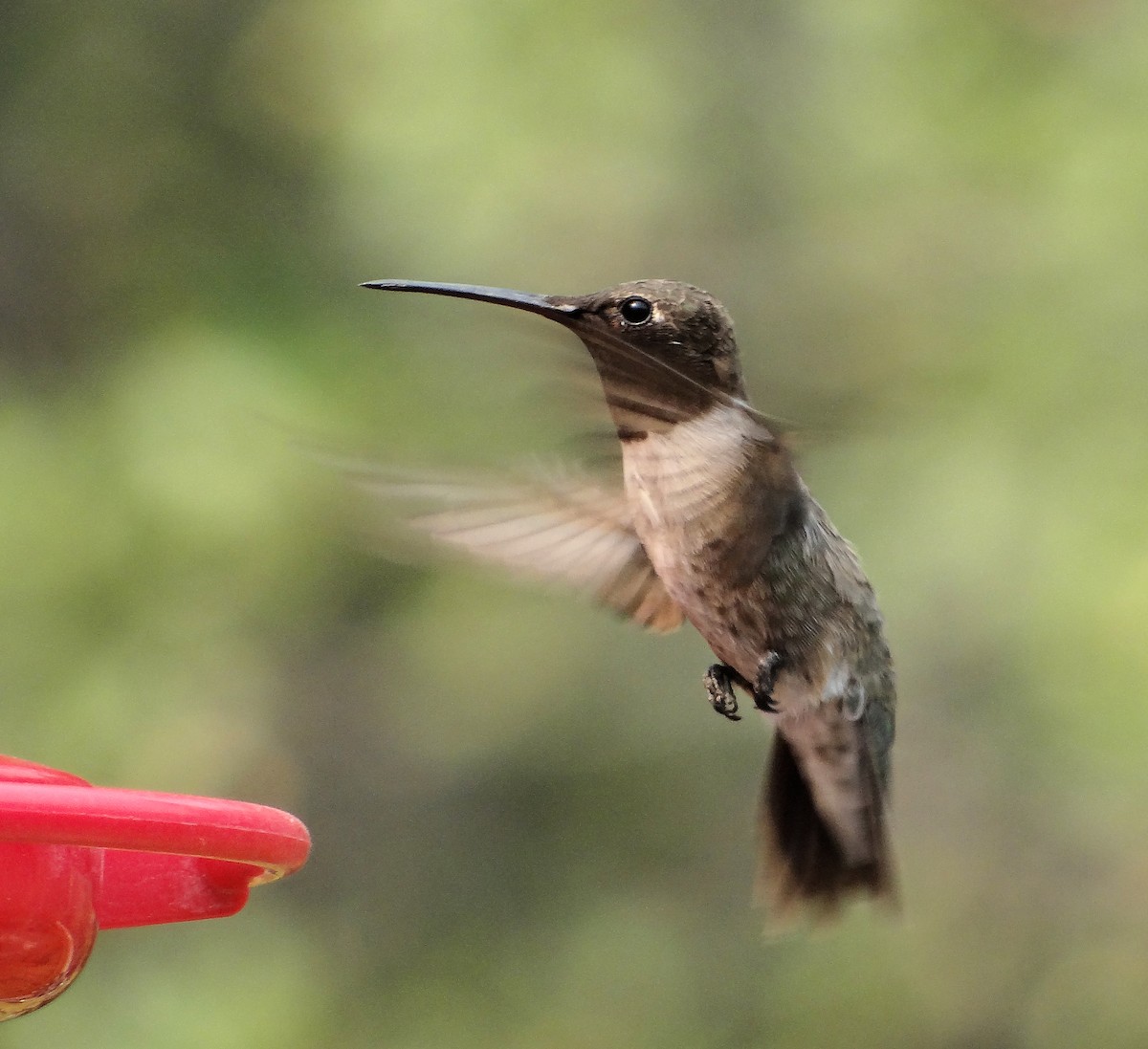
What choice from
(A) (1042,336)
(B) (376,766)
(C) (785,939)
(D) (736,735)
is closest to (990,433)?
(A) (1042,336)

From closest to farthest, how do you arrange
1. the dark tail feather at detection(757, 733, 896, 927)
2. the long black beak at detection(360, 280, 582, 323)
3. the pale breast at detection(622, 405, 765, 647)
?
the long black beak at detection(360, 280, 582, 323), the pale breast at detection(622, 405, 765, 647), the dark tail feather at detection(757, 733, 896, 927)

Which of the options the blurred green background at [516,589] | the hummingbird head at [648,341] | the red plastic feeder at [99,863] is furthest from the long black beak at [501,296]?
the blurred green background at [516,589]

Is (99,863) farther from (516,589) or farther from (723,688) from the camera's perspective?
(516,589)

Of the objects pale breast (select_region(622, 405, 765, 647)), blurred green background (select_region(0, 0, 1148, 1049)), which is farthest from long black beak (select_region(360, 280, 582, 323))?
blurred green background (select_region(0, 0, 1148, 1049))

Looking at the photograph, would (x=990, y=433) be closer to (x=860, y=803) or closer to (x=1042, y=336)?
(x=1042, y=336)

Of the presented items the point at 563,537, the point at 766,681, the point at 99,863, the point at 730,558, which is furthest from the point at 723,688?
the point at 99,863

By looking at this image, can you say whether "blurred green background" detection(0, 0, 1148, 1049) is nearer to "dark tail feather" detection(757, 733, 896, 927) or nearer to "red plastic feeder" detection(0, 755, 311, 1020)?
"dark tail feather" detection(757, 733, 896, 927)

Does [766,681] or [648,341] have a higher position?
[648,341]
